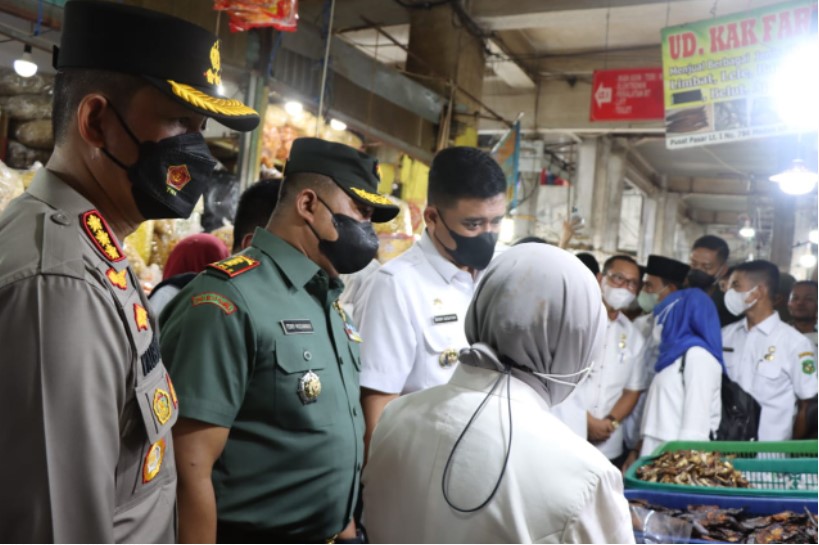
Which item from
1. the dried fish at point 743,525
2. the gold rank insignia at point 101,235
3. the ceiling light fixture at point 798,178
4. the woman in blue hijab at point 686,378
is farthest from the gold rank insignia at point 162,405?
the ceiling light fixture at point 798,178

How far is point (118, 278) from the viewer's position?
1.22 m

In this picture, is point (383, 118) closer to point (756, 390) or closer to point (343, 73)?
point (343, 73)

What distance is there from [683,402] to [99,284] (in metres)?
3.64

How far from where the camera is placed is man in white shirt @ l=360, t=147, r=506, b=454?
2549 mm

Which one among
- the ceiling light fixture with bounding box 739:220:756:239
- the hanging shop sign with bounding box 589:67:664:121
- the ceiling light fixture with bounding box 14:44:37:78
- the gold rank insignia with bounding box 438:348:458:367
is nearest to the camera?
the gold rank insignia with bounding box 438:348:458:367

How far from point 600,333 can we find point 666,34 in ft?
19.2

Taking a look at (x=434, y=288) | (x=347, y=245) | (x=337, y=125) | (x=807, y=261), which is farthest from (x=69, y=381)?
(x=807, y=261)

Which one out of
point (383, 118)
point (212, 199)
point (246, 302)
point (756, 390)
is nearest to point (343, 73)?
point (383, 118)

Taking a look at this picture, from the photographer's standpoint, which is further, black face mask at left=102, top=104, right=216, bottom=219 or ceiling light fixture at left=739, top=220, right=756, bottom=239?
ceiling light fixture at left=739, top=220, right=756, bottom=239

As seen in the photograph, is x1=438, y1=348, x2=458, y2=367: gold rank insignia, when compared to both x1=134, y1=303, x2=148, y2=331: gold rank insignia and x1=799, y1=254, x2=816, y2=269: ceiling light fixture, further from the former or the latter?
x1=799, y1=254, x2=816, y2=269: ceiling light fixture

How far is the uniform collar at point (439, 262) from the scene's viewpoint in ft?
9.22

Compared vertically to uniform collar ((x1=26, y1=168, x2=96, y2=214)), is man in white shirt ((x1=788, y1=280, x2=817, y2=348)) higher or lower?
higher

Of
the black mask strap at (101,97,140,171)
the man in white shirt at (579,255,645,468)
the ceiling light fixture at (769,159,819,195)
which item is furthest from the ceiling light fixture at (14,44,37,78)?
the ceiling light fixture at (769,159,819,195)

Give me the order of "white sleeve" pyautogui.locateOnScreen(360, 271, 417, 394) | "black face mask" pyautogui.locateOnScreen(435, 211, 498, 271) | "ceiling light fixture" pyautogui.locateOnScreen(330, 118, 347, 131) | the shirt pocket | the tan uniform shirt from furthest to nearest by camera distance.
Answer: "ceiling light fixture" pyautogui.locateOnScreen(330, 118, 347, 131) → "black face mask" pyautogui.locateOnScreen(435, 211, 498, 271) → "white sleeve" pyautogui.locateOnScreen(360, 271, 417, 394) → the shirt pocket → the tan uniform shirt
